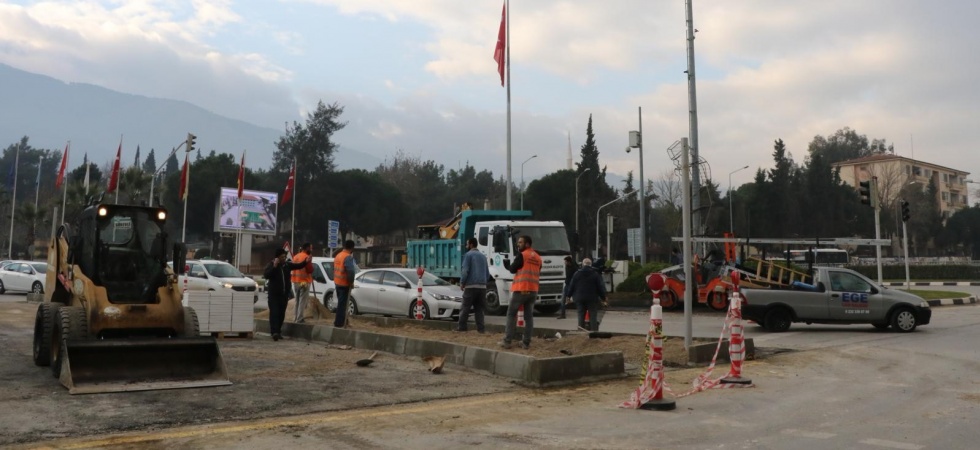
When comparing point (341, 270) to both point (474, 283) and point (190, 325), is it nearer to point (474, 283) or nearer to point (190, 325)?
point (474, 283)

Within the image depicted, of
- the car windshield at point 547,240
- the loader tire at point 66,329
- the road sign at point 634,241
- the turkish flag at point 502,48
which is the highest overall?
the turkish flag at point 502,48

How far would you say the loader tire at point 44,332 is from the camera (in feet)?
31.1

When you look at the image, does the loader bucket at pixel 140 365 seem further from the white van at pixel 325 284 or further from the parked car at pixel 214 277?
the parked car at pixel 214 277

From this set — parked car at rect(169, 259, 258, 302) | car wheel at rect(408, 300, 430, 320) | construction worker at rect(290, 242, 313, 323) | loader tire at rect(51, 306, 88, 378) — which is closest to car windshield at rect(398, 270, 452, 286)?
car wheel at rect(408, 300, 430, 320)

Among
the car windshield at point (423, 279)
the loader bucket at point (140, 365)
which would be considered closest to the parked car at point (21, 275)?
the car windshield at point (423, 279)

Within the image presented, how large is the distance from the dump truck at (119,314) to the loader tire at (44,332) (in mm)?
13

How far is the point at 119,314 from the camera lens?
360 inches

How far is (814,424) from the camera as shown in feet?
23.1

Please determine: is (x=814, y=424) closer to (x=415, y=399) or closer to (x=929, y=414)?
(x=929, y=414)

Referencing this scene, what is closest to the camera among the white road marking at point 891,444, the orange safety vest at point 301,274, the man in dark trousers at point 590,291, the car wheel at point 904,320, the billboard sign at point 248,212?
the white road marking at point 891,444

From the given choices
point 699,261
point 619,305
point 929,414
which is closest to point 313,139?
point 619,305

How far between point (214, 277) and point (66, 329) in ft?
54.0

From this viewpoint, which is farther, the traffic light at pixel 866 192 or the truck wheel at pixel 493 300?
the traffic light at pixel 866 192

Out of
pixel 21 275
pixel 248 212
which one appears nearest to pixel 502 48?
pixel 21 275
